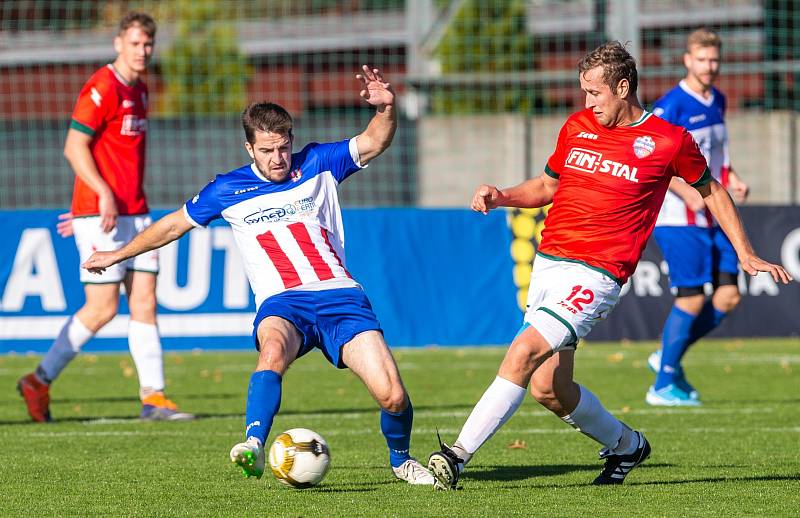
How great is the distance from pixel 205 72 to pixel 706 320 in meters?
17.5

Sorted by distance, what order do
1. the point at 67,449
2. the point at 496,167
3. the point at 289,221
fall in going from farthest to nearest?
1. the point at 496,167
2. the point at 67,449
3. the point at 289,221

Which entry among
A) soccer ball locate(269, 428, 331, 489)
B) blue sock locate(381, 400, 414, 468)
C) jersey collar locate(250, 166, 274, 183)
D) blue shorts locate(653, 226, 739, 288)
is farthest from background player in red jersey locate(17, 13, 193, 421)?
blue shorts locate(653, 226, 739, 288)

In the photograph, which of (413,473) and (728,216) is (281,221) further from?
(728,216)

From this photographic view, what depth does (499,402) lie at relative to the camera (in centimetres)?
556

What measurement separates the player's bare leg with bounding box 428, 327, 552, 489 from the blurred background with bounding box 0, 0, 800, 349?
318 inches

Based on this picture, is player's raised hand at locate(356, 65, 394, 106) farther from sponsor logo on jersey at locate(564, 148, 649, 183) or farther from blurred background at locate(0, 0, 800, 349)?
blurred background at locate(0, 0, 800, 349)

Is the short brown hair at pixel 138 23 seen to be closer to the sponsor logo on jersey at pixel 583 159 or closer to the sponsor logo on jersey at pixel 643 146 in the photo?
the sponsor logo on jersey at pixel 583 159

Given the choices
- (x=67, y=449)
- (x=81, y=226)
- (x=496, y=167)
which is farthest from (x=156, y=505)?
(x=496, y=167)

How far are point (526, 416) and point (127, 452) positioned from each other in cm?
279

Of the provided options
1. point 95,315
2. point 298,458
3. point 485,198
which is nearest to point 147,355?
point 95,315

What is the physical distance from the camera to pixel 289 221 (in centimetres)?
611

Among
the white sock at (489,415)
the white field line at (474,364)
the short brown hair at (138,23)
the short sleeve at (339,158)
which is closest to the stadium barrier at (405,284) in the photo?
the white field line at (474,364)

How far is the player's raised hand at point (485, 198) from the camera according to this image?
5.74 meters

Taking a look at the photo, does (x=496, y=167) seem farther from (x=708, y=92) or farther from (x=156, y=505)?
(x=156, y=505)
